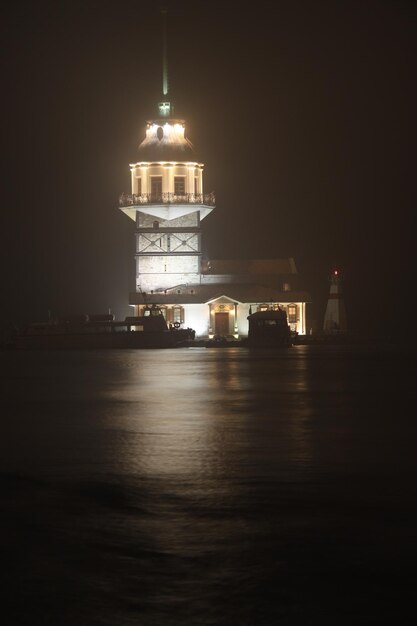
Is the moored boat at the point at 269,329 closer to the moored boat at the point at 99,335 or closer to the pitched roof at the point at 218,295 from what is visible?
the pitched roof at the point at 218,295

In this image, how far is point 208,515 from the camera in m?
16.1

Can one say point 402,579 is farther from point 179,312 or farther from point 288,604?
point 179,312

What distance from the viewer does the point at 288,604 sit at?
38.1ft

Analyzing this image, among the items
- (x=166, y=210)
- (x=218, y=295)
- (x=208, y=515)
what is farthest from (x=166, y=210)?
(x=208, y=515)

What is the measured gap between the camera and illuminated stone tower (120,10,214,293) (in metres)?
98.5

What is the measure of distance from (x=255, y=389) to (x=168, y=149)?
60.3 m

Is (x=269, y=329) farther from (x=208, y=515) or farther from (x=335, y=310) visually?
(x=208, y=515)

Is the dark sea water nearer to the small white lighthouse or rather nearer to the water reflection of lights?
the water reflection of lights

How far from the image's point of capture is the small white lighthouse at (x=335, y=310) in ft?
326

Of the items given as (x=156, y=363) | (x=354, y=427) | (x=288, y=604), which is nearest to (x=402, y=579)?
(x=288, y=604)

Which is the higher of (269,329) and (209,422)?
(269,329)

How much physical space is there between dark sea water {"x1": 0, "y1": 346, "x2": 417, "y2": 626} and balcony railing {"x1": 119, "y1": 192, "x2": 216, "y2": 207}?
212 feet

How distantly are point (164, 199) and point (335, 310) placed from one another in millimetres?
15220

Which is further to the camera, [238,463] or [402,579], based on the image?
[238,463]
